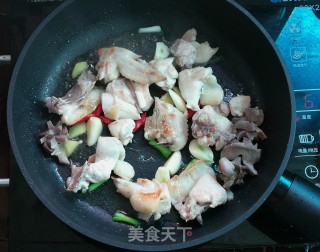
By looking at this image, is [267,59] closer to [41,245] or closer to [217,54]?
[217,54]

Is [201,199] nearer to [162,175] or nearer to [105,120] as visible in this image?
[162,175]

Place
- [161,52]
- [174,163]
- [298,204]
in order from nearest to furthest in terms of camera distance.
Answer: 1. [298,204]
2. [174,163]
3. [161,52]

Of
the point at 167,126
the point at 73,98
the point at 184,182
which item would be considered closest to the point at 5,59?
the point at 73,98

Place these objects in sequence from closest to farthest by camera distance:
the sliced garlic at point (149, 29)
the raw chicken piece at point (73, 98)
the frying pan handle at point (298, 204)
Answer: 1. the frying pan handle at point (298, 204)
2. the raw chicken piece at point (73, 98)
3. the sliced garlic at point (149, 29)

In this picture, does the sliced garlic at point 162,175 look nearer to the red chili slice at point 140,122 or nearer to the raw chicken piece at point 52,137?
the red chili slice at point 140,122

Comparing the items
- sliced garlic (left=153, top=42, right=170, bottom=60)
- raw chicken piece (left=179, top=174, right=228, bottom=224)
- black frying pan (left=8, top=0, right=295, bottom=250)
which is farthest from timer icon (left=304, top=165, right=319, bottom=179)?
sliced garlic (left=153, top=42, right=170, bottom=60)

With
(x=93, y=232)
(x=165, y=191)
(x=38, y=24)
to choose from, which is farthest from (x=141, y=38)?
(x=93, y=232)

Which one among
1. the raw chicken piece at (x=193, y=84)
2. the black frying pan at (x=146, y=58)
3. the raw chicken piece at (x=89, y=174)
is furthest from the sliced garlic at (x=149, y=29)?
the raw chicken piece at (x=89, y=174)
